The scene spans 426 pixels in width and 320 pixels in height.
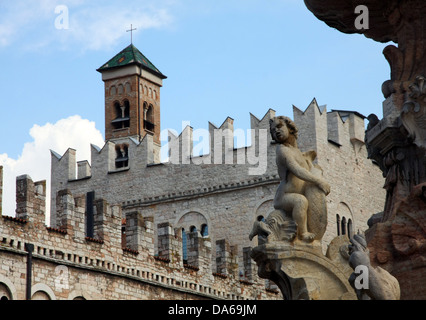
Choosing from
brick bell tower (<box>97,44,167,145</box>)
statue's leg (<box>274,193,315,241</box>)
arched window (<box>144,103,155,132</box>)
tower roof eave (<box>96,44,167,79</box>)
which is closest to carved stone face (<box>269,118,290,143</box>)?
statue's leg (<box>274,193,315,241</box>)

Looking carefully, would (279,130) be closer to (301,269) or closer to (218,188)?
(301,269)

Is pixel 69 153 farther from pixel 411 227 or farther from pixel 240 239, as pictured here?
pixel 411 227

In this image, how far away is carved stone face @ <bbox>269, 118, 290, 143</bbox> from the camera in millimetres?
9828

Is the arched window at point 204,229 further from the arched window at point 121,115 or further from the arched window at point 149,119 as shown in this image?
the arched window at point 149,119

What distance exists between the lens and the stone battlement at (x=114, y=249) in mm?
28359

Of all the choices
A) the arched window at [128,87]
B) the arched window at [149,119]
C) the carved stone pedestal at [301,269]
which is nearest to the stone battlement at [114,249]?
the carved stone pedestal at [301,269]

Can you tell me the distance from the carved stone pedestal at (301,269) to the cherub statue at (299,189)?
18cm

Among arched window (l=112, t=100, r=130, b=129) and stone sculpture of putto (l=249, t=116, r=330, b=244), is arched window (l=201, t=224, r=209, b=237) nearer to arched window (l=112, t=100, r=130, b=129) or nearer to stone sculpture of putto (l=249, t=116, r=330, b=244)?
arched window (l=112, t=100, r=130, b=129)

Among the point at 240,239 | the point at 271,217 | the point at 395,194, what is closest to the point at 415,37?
the point at 395,194

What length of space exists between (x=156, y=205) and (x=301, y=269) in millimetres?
38494

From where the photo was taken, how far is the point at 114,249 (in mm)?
31703

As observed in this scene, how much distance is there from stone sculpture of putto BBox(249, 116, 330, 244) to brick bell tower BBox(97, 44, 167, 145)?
160ft

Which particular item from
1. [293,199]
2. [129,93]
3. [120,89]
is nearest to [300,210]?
[293,199]

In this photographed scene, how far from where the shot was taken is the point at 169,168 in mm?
47688
